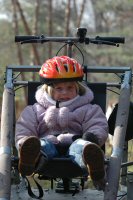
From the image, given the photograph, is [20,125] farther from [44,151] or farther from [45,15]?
[45,15]

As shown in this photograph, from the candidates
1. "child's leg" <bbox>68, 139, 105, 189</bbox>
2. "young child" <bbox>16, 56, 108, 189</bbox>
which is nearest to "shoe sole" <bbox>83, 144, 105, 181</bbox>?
"child's leg" <bbox>68, 139, 105, 189</bbox>

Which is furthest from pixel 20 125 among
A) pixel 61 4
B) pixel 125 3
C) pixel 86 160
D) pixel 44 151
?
pixel 61 4

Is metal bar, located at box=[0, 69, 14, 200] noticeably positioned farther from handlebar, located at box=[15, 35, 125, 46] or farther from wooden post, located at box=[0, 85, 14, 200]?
handlebar, located at box=[15, 35, 125, 46]

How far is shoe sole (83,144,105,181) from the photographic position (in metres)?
5.20

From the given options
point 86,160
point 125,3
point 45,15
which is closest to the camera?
point 86,160

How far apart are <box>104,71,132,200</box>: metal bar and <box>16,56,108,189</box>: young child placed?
152 mm

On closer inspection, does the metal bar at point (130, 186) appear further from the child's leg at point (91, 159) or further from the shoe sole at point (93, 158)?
the shoe sole at point (93, 158)

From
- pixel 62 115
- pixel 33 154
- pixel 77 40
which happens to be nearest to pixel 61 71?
pixel 62 115

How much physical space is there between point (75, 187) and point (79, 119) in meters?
0.99

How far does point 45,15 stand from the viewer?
38531 mm

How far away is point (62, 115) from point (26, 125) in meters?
0.33

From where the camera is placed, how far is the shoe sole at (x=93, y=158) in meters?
5.20

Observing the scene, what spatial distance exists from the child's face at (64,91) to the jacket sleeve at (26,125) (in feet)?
0.87

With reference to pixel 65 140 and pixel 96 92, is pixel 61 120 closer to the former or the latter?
pixel 65 140
